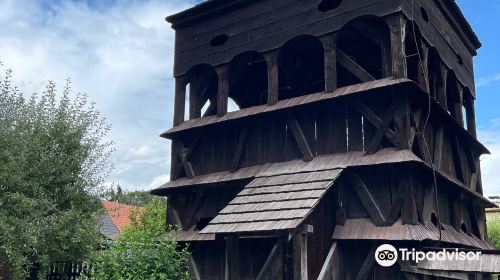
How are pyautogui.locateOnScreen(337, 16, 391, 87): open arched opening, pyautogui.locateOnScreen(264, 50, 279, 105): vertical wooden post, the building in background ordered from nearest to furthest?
pyautogui.locateOnScreen(337, 16, 391, 87): open arched opening < pyautogui.locateOnScreen(264, 50, 279, 105): vertical wooden post < the building in background

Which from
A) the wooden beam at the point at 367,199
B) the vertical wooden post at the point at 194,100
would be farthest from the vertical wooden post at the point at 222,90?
the wooden beam at the point at 367,199

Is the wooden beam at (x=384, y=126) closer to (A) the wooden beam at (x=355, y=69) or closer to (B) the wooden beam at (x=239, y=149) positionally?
(A) the wooden beam at (x=355, y=69)

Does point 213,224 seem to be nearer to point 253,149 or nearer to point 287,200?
point 287,200

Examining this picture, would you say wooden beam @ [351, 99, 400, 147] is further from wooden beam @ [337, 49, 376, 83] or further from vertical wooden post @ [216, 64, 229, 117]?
vertical wooden post @ [216, 64, 229, 117]

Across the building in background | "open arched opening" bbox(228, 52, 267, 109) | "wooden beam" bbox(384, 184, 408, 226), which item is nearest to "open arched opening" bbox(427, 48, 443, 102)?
"wooden beam" bbox(384, 184, 408, 226)

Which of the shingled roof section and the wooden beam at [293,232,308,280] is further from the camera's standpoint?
the wooden beam at [293,232,308,280]

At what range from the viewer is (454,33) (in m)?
17.2

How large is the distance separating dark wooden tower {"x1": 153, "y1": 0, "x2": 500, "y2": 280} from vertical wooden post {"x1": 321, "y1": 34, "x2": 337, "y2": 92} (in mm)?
28

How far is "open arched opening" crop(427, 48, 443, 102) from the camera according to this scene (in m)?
15.5

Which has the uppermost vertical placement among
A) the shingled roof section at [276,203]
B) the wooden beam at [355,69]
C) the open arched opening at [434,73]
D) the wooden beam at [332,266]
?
the open arched opening at [434,73]

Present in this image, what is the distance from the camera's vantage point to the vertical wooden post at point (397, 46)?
12586 millimetres

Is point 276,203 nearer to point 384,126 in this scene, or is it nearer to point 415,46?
point 384,126

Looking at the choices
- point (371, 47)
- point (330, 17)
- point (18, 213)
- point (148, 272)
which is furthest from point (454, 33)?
point (18, 213)

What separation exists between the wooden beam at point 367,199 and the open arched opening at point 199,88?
5.85 metres
